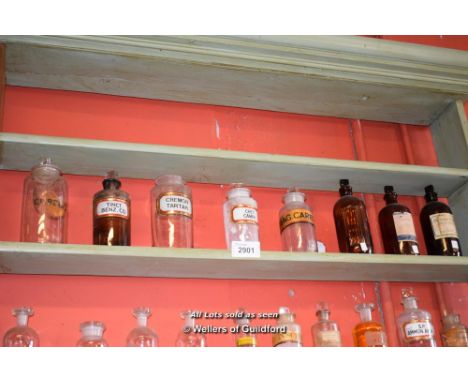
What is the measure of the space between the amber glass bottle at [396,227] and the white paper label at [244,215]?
1.54 ft

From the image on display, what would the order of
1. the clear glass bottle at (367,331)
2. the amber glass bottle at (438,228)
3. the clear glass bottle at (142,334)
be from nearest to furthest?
the clear glass bottle at (142,334) < the clear glass bottle at (367,331) < the amber glass bottle at (438,228)

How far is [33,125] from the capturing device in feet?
6.25

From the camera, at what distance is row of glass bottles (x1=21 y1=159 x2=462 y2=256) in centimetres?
167

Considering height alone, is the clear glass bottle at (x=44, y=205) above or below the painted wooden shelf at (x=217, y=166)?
below

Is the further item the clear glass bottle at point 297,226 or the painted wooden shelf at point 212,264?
the clear glass bottle at point 297,226

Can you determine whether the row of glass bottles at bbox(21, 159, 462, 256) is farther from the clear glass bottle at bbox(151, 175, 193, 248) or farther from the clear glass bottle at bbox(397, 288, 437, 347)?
the clear glass bottle at bbox(397, 288, 437, 347)

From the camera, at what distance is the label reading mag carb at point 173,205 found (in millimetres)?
1693

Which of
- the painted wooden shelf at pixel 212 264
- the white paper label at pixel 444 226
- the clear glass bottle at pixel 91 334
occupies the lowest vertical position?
the clear glass bottle at pixel 91 334

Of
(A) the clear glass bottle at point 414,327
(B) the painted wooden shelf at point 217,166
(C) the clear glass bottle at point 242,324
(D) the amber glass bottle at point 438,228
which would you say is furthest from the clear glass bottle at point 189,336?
(D) the amber glass bottle at point 438,228

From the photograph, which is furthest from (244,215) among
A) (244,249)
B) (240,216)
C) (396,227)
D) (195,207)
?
(396,227)

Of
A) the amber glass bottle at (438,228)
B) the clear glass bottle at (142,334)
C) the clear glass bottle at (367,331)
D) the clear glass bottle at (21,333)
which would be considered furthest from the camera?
the amber glass bottle at (438,228)

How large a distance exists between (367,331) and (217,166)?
0.66 m

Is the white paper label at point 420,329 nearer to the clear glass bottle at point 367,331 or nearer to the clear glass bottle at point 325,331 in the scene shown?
the clear glass bottle at point 367,331
